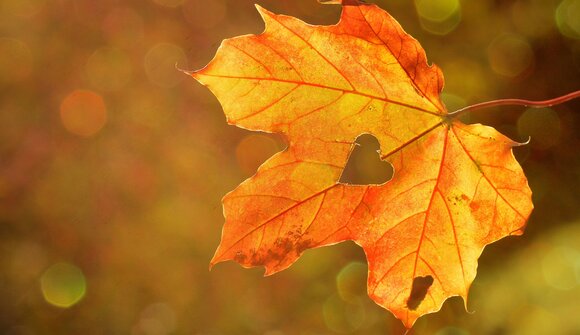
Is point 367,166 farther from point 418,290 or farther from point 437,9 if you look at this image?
point 418,290

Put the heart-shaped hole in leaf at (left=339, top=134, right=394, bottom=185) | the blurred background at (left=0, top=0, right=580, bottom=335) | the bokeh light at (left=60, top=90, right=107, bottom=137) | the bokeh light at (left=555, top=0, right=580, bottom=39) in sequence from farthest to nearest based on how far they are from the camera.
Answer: the bokeh light at (left=60, top=90, right=107, bottom=137), the blurred background at (left=0, top=0, right=580, bottom=335), the heart-shaped hole in leaf at (left=339, top=134, right=394, bottom=185), the bokeh light at (left=555, top=0, right=580, bottom=39)

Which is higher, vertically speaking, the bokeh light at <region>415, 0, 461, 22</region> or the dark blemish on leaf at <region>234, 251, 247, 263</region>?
the dark blemish on leaf at <region>234, 251, 247, 263</region>

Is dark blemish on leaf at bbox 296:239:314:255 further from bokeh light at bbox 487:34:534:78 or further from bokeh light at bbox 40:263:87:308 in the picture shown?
bokeh light at bbox 40:263:87:308

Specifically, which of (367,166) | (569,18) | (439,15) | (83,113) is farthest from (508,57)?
(83,113)

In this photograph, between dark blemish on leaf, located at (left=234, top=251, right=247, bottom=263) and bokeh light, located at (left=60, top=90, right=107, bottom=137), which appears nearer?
dark blemish on leaf, located at (left=234, top=251, right=247, bottom=263)

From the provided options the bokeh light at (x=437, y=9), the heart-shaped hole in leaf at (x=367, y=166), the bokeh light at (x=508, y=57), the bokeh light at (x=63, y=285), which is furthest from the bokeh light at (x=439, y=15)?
the bokeh light at (x=63, y=285)

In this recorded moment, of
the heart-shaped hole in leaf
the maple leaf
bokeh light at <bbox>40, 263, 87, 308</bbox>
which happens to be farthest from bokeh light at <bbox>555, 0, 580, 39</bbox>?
bokeh light at <bbox>40, 263, 87, 308</bbox>

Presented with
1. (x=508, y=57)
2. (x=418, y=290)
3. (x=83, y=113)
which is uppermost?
(x=418, y=290)
